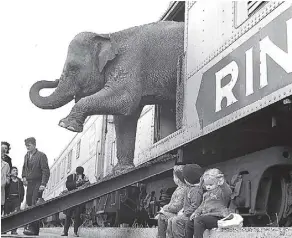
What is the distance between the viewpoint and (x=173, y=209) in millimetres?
3865

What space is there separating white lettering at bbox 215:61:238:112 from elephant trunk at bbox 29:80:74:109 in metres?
3.20

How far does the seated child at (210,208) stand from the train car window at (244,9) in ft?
3.32

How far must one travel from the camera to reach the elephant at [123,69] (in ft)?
19.3

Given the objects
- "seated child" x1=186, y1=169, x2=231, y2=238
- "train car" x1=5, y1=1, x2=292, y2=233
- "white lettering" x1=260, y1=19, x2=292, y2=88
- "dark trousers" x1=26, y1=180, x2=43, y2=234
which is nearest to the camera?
"white lettering" x1=260, y1=19, x2=292, y2=88

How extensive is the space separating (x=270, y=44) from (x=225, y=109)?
0.66 meters

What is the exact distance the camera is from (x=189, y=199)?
11.5 ft

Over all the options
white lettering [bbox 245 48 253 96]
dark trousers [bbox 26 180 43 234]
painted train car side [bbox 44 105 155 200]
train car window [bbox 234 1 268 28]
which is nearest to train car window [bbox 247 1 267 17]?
train car window [bbox 234 1 268 28]

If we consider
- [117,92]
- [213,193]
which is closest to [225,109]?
[213,193]

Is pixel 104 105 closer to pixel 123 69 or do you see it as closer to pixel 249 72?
pixel 123 69

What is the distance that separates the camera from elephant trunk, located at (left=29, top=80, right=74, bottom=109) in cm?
644

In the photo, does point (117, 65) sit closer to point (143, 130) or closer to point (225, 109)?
point (143, 130)

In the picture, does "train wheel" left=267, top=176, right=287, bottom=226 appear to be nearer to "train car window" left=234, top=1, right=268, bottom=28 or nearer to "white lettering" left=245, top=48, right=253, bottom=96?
"white lettering" left=245, top=48, right=253, bottom=96

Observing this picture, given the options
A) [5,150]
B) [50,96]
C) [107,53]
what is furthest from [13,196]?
[107,53]

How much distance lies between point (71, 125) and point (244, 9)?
271cm
